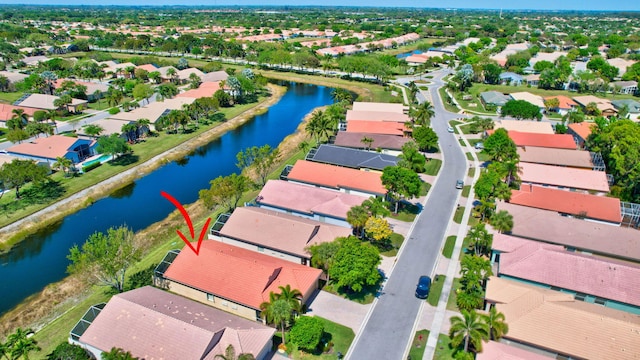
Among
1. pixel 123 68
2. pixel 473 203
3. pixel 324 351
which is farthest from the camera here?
pixel 123 68

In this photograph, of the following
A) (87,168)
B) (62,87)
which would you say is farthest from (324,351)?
(62,87)

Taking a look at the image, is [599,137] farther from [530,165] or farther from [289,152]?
[289,152]

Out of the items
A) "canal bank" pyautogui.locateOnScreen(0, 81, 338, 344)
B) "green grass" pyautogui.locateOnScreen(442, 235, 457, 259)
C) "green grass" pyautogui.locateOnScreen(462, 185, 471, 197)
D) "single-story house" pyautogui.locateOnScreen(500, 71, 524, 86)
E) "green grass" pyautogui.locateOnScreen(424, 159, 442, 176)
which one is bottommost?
"canal bank" pyautogui.locateOnScreen(0, 81, 338, 344)

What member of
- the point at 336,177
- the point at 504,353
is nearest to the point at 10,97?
the point at 336,177

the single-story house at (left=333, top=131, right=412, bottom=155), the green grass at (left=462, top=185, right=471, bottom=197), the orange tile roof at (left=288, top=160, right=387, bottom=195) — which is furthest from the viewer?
the single-story house at (left=333, top=131, right=412, bottom=155)

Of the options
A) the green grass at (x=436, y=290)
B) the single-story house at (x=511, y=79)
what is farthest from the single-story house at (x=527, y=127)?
the single-story house at (x=511, y=79)

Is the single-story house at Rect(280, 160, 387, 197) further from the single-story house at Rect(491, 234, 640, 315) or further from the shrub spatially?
the shrub

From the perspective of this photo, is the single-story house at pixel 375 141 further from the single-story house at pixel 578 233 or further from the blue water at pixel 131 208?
the single-story house at pixel 578 233

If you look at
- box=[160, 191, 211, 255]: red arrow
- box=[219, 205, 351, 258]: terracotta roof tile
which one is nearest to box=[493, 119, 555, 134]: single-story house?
box=[219, 205, 351, 258]: terracotta roof tile
